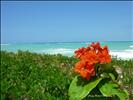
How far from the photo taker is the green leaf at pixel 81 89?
4227 millimetres

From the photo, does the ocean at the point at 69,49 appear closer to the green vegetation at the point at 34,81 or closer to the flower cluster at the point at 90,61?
the green vegetation at the point at 34,81

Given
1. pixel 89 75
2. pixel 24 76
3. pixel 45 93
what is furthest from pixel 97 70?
pixel 24 76

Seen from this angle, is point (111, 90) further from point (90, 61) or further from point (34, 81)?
point (34, 81)

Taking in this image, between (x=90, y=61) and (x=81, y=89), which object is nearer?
(x=90, y=61)

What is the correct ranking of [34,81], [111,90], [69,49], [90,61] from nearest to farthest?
[90,61]
[111,90]
[34,81]
[69,49]

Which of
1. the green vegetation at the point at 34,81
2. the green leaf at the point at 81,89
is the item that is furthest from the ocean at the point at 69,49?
the green leaf at the point at 81,89

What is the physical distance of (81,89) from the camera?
171 inches

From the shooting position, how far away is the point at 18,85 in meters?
8.24

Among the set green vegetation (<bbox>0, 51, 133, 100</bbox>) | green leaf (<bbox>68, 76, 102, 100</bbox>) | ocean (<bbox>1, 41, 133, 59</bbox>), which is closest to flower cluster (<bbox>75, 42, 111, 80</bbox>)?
green leaf (<bbox>68, 76, 102, 100</bbox>)

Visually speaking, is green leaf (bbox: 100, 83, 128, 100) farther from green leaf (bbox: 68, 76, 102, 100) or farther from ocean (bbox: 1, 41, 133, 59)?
ocean (bbox: 1, 41, 133, 59)

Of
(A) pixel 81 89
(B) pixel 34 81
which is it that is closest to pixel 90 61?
(A) pixel 81 89

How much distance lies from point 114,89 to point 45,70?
5.07 metres

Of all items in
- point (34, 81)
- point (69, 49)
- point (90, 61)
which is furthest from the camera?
point (69, 49)

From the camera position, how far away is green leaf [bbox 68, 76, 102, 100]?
13.9 feet
